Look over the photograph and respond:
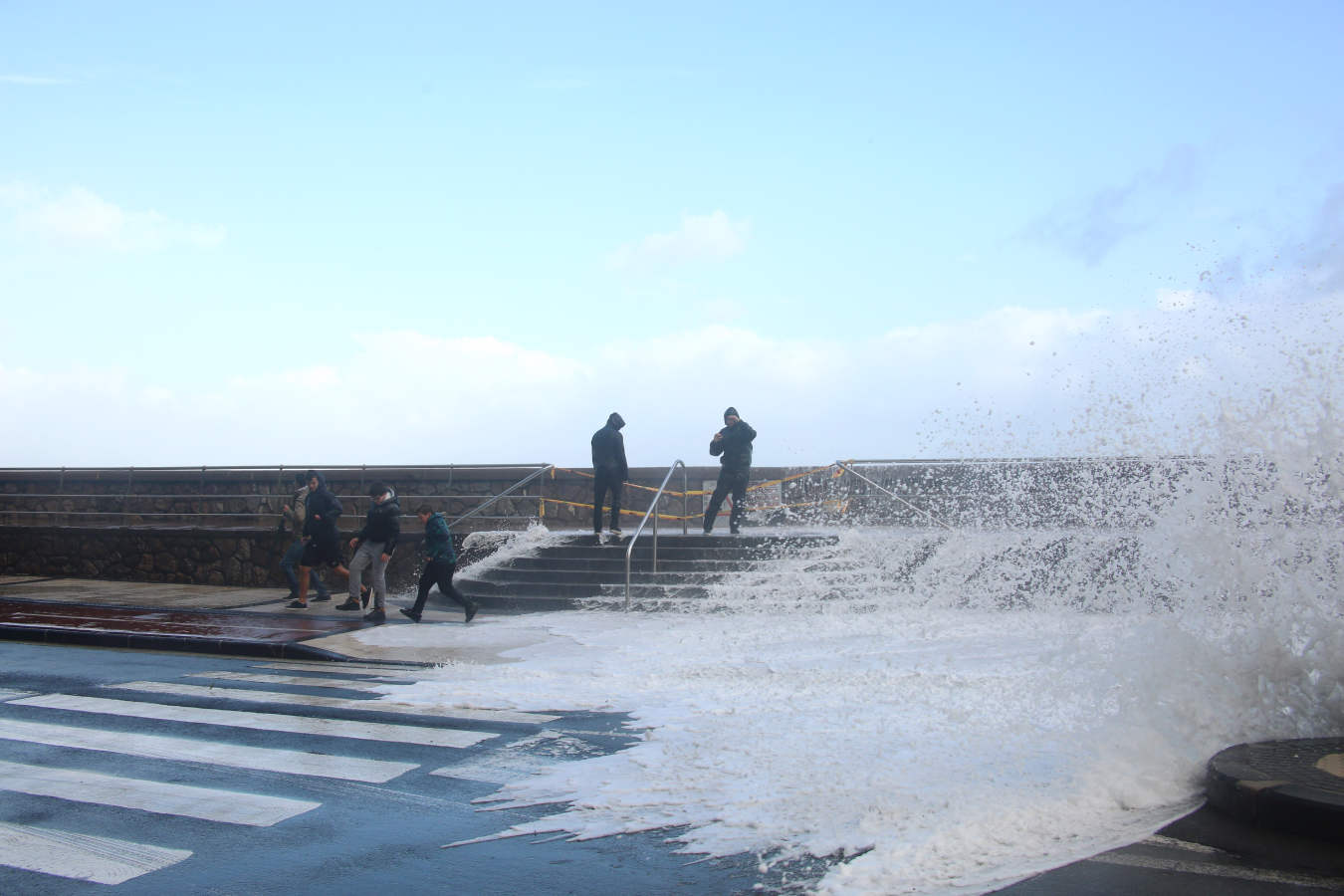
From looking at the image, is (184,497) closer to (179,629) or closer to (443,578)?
(179,629)

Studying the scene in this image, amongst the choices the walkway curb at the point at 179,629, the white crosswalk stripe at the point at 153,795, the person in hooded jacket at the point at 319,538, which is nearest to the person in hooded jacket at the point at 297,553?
the person in hooded jacket at the point at 319,538

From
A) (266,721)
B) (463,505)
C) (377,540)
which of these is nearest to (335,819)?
(266,721)

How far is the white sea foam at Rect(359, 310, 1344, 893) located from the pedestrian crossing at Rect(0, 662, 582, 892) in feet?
2.33

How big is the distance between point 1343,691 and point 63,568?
2059cm

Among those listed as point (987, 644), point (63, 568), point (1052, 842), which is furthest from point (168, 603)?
point (1052, 842)

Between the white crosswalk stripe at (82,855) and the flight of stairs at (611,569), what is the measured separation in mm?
8569

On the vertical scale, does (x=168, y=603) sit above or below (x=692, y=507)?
below

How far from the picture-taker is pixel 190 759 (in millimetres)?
6098

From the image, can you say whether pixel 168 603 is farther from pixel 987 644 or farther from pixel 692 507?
pixel 987 644

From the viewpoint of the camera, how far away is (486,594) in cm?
1410

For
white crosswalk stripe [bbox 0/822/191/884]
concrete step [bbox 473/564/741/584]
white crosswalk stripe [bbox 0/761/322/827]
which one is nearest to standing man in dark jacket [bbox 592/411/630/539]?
concrete step [bbox 473/564/741/584]

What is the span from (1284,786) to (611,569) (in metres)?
10.6

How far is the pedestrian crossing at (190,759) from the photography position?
4.60 meters

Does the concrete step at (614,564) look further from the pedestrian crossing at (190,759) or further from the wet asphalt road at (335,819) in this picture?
the wet asphalt road at (335,819)
